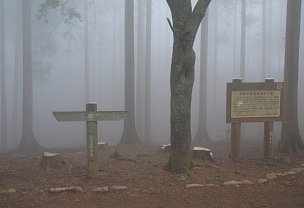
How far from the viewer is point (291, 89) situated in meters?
11.5

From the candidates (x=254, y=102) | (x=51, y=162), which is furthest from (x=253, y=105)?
(x=51, y=162)

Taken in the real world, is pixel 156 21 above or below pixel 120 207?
above

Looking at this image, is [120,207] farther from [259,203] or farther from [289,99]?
[289,99]

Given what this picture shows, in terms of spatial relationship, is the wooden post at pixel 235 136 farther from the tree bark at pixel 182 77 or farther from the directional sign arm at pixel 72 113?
the directional sign arm at pixel 72 113

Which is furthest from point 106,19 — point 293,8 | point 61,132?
point 293,8

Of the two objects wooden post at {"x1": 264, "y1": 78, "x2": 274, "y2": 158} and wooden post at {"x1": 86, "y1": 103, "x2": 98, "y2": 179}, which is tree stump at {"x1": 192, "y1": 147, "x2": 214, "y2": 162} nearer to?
wooden post at {"x1": 264, "y1": 78, "x2": 274, "y2": 158}

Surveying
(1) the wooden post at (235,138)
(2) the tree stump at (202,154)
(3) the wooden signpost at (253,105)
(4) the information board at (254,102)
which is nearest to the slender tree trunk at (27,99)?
(2) the tree stump at (202,154)

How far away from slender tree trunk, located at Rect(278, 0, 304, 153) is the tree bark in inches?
184

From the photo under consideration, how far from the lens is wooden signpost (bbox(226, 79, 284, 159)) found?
A: 31.6ft

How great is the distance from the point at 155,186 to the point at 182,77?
2244 mm

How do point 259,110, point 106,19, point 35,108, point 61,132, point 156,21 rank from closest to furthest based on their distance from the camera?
1. point 259,110
2. point 61,132
3. point 35,108
4. point 106,19
5. point 156,21

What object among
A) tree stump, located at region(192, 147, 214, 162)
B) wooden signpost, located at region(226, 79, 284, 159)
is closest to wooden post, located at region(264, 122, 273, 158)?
wooden signpost, located at region(226, 79, 284, 159)

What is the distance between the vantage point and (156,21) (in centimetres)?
4962

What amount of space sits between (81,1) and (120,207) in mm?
26200
